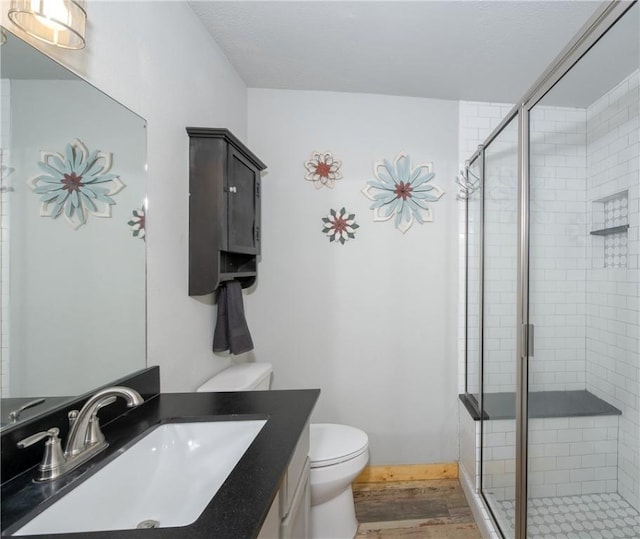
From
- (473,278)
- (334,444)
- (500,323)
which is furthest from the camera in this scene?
(473,278)

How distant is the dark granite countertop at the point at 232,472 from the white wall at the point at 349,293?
96cm

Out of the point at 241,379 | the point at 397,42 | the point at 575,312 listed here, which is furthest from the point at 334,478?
the point at 397,42

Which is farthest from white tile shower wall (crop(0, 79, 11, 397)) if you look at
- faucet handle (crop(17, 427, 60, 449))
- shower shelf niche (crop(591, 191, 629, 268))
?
shower shelf niche (crop(591, 191, 629, 268))

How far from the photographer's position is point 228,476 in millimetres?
711

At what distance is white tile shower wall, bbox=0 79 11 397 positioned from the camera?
710mm

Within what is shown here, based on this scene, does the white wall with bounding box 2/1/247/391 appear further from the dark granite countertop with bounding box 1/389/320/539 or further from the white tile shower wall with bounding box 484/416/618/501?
the white tile shower wall with bounding box 484/416/618/501

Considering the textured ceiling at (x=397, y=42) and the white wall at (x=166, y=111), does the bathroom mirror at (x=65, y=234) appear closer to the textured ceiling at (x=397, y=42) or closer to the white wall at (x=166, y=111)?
the white wall at (x=166, y=111)

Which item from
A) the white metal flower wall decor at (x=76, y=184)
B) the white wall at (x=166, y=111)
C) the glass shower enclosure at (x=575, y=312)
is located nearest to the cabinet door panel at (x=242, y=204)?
the white wall at (x=166, y=111)

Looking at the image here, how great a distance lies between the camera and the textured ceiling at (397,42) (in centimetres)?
144

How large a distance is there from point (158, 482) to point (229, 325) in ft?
2.81

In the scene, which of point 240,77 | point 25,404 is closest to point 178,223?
point 25,404

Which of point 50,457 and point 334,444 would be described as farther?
point 334,444

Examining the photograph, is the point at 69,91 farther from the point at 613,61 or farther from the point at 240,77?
the point at 613,61

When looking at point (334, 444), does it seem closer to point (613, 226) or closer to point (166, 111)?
point (613, 226)
